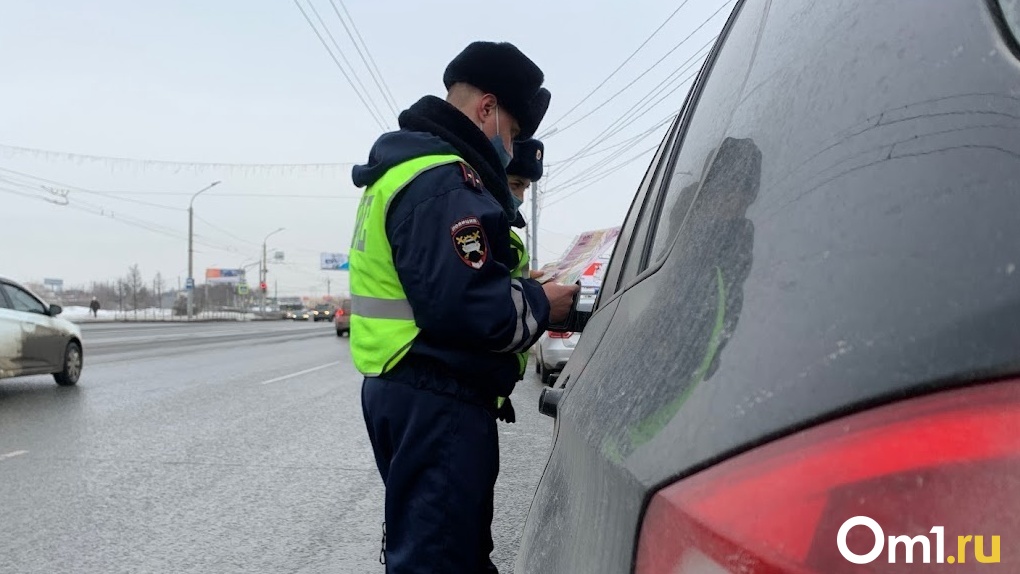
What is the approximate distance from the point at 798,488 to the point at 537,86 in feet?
5.64

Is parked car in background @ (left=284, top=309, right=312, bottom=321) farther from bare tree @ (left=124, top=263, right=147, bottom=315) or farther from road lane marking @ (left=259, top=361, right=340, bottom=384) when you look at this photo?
road lane marking @ (left=259, top=361, right=340, bottom=384)

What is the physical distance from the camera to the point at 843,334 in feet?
2.11

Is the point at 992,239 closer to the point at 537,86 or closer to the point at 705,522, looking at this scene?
the point at 705,522

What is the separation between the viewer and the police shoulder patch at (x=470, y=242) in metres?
1.73

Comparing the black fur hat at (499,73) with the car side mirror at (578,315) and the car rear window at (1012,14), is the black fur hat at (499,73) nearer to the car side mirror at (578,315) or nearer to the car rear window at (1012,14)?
the car side mirror at (578,315)

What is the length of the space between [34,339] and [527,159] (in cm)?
889

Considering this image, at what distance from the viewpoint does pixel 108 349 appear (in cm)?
1698

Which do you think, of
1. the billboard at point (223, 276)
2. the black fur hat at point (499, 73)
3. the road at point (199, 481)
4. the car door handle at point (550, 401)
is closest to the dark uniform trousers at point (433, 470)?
the car door handle at point (550, 401)

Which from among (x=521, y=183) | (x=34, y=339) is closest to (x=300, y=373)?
(x=34, y=339)

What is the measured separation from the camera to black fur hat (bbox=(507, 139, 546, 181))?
2525 mm

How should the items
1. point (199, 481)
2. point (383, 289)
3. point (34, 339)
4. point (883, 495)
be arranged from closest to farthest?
point (883, 495), point (383, 289), point (199, 481), point (34, 339)

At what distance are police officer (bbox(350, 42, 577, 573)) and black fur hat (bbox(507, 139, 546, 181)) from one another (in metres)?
0.49

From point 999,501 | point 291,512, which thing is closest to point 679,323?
point 999,501

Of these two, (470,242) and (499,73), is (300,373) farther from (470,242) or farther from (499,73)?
(470,242)
